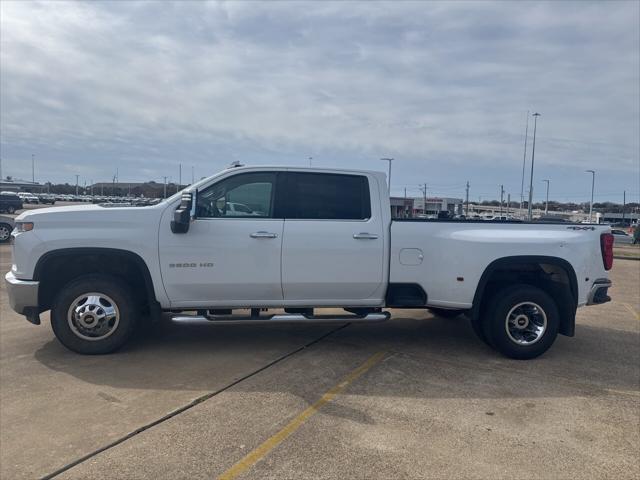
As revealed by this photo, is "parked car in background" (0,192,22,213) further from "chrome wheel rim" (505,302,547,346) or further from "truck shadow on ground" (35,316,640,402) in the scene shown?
"chrome wheel rim" (505,302,547,346)

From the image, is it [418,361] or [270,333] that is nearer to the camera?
[418,361]

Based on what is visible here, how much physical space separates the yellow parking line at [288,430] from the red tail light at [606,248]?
2.92 m

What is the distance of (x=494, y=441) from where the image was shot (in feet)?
12.4

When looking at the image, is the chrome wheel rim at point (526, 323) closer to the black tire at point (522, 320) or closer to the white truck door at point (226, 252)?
the black tire at point (522, 320)

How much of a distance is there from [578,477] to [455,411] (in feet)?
3.64

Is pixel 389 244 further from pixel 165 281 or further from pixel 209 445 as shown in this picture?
pixel 209 445

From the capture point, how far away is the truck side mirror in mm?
5160

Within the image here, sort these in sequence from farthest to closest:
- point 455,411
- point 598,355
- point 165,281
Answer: point 598,355 < point 165,281 < point 455,411

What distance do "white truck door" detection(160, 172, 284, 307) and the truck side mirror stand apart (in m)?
0.10

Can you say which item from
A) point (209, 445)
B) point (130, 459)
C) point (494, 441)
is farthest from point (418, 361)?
point (130, 459)

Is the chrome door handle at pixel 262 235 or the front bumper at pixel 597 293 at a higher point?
the chrome door handle at pixel 262 235

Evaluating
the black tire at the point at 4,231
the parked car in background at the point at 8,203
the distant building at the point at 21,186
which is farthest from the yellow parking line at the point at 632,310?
the distant building at the point at 21,186

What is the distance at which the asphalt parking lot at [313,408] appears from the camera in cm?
342

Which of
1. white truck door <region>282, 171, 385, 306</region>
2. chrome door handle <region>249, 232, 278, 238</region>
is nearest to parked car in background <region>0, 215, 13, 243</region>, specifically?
chrome door handle <region>249, 232, 278, 238</region>
